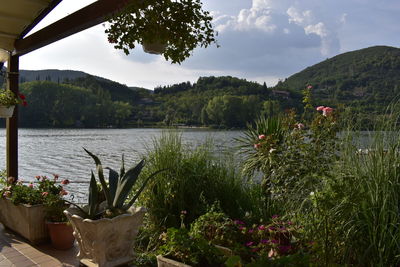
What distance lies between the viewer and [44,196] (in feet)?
10.4

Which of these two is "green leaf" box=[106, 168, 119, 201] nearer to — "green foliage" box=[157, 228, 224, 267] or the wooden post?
"green foliage" box=[157, 228, 224, 267]

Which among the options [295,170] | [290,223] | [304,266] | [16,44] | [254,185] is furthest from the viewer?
[16,44]

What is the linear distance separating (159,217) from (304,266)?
1.88m

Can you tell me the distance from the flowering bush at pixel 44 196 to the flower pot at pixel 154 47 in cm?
186

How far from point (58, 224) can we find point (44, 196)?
0.37 meters

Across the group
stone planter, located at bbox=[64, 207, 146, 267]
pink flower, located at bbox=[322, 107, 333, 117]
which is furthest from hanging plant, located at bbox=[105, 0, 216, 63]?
pink flower, located at bbox=[322, 107, 333, 117]

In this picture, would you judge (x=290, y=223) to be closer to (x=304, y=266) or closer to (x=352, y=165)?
(x=352, y=165)

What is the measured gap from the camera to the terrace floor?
105 inches

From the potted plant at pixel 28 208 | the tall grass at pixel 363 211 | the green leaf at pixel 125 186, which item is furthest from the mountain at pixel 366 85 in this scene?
the potted plant at pixel 28 208

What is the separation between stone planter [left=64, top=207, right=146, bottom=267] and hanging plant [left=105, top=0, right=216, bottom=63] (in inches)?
45.7

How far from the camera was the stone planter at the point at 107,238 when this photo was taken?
2285 mm

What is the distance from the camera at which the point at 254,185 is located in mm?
3613

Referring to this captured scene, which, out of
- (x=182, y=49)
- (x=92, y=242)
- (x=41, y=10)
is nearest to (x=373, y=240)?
(x=182, y=49)

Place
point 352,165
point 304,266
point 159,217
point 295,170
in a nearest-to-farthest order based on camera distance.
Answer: point 304,266, point 352,165, point 159,217, point 295,170
